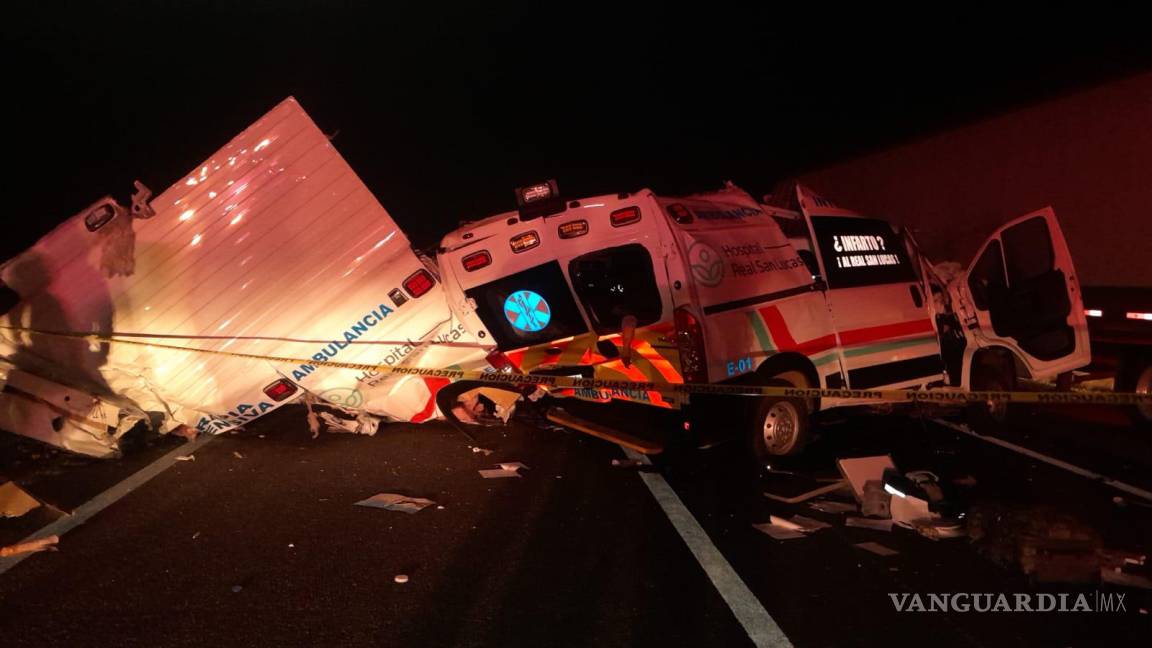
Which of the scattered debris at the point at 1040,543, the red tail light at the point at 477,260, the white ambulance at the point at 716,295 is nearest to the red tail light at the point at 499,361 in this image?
the white ambulance at the point at 716,295

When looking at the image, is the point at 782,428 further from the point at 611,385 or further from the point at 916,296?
the point at 916,296

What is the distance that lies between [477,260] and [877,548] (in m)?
3.71

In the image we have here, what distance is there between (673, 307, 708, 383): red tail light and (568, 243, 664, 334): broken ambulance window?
1.11 feet

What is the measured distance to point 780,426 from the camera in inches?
258

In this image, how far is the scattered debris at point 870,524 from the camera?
5062 mm

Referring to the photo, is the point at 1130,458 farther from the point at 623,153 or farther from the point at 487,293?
the point at 623,153

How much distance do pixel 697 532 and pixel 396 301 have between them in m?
3.12

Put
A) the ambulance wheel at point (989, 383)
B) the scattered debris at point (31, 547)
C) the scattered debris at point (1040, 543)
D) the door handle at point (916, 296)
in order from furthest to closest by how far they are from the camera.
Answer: the ambulance wheel at point (989, 383)
the door handle at point (916, 296)
the scattered debris at point (31, 547)
the scattered debris at point (1040, 543)

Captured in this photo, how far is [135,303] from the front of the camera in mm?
5902

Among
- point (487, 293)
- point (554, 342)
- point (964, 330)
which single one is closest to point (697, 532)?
point (554, 342)

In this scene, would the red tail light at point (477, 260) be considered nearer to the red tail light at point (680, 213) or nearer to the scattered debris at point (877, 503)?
the red tail light at point (680, 213)

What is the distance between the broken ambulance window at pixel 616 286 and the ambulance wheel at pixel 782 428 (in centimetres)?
139

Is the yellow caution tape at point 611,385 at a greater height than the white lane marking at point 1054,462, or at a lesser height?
greater

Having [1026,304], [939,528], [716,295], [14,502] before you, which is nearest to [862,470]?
[939,528]
